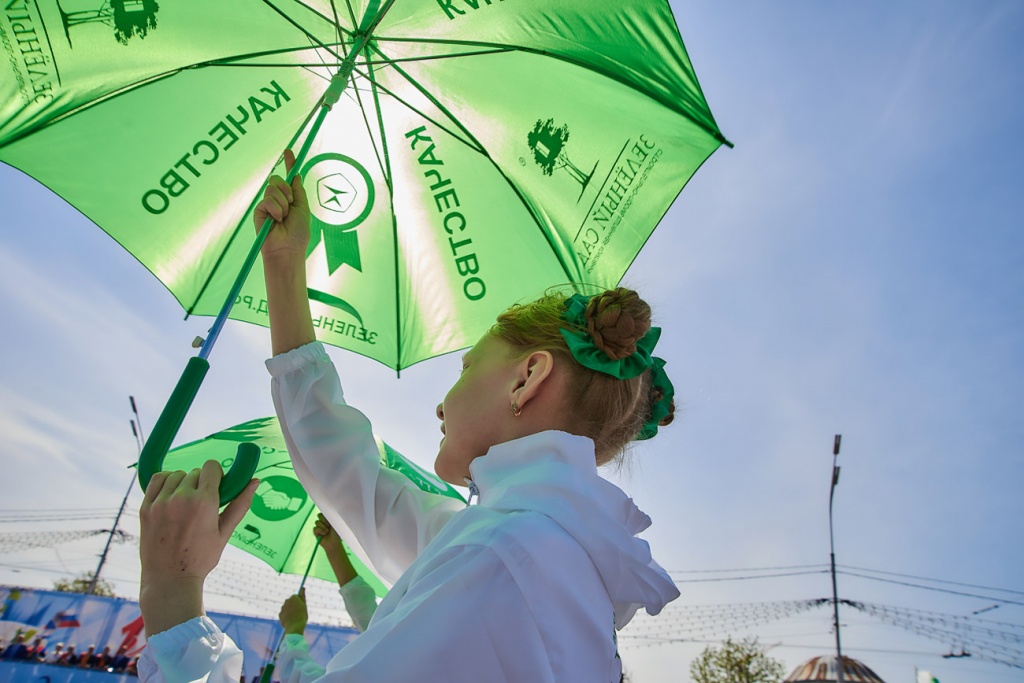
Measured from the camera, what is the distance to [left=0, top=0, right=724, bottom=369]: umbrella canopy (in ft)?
8.89

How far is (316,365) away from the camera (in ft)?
5.55

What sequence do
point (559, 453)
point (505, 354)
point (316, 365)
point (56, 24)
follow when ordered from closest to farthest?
point (559, 453) → point (505, 354) → point (316, 365) → point (56, 24)

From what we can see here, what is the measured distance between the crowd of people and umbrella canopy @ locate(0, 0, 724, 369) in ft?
33.6

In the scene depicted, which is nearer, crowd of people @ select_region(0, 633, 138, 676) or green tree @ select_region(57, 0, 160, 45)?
green tree @ select_region(57, 0, 160, 45)

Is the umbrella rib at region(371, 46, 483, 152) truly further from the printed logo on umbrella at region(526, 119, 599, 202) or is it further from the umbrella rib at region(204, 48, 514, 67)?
the printed logo on umbrella at region(526, 119, 599, 202)

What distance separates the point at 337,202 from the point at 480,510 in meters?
2.44

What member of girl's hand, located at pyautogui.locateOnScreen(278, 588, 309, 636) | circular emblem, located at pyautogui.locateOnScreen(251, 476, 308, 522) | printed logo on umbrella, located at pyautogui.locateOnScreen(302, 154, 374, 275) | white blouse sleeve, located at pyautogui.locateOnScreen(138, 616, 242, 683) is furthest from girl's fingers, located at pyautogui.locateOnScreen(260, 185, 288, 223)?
circular emblem, located at pyautogui.locateOnScreen(251, 476, 308, 522)

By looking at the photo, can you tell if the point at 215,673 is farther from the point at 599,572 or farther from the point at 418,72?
the point at 418,72

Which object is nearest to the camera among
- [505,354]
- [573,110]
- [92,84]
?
[505,354]

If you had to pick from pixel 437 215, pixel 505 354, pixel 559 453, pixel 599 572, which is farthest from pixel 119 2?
pixel 599 572

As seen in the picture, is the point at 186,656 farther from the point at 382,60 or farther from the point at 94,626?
the point at 94,626

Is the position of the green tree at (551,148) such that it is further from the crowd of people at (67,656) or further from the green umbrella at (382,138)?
the crowd of people at (67,656)

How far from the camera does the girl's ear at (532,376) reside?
134 cm

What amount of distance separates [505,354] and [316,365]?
0.55 meters
